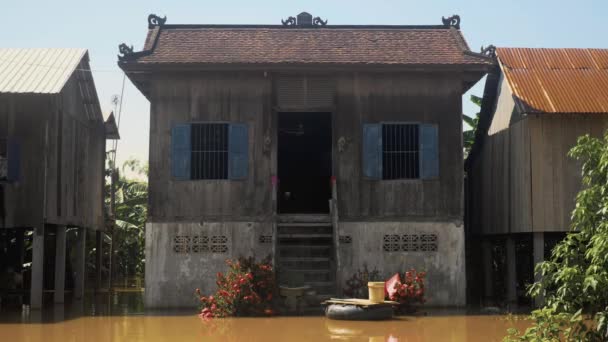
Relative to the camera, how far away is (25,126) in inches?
683

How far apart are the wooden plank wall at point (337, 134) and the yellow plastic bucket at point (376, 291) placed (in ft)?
9.93

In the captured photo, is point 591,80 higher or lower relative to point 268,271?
higher

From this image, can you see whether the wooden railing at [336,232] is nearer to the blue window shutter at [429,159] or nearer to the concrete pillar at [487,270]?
the blue window shutter at [429,159]

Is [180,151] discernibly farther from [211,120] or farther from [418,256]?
[418,256]

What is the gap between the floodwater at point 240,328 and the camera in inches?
478

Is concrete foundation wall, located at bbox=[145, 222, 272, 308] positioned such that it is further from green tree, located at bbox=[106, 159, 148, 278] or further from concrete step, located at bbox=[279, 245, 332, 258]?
green tree, located at bbox=[106, 159, 148, 278]

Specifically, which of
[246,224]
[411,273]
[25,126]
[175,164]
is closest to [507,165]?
[411,273]

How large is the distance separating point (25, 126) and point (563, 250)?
1309 cm

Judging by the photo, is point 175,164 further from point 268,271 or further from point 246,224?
point 268,271

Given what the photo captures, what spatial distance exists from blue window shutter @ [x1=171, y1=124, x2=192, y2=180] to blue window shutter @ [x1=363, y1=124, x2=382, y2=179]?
4024mm

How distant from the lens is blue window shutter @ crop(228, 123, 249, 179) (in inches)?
674

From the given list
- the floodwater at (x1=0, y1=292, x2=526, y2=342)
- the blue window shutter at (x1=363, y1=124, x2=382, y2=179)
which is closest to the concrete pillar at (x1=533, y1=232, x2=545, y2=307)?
the floodwater at (x1=0, y1=292, x2=526, y2=342)

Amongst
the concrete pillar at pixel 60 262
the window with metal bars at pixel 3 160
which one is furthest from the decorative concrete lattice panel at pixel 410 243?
the window with metal bars at pixel 3 160

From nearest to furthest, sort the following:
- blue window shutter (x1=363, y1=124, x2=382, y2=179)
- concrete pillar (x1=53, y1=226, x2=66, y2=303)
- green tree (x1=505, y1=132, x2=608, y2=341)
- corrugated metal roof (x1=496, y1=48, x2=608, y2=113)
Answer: green tree (x1=505, y1=132, x2=608, y2=341), corrugated metal roof (x1=496, y1=48, x2=608, y2=113), blue window shutter (x1=363, y1=124, x2=382, y2=179), concrete pillar (x1=53, y1=226, x2=66, y2=303)
